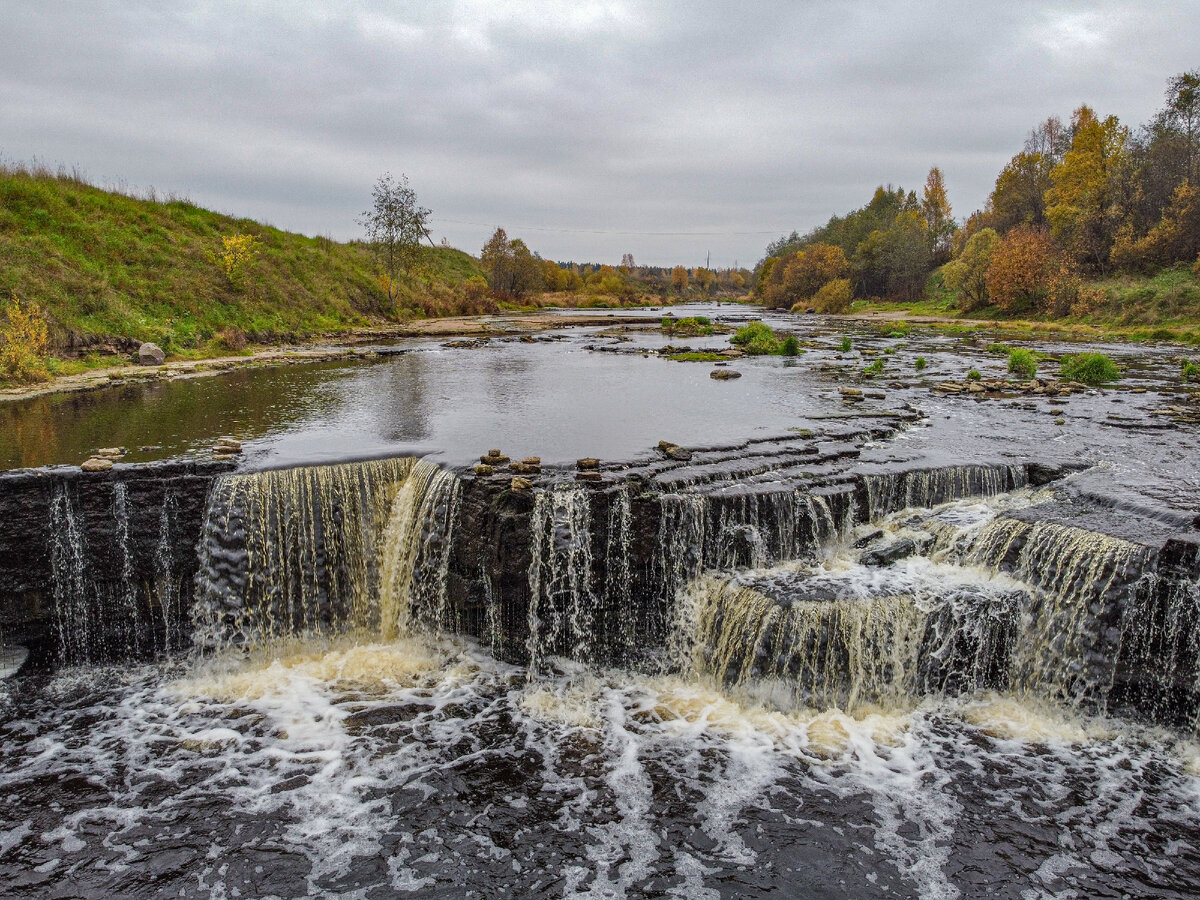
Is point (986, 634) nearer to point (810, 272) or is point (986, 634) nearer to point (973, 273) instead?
point (973, 273)

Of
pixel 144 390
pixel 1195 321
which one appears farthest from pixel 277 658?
pixel 1195 321

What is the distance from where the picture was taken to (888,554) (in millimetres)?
9797

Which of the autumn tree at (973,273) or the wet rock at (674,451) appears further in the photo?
the autumn tree at (973,273)

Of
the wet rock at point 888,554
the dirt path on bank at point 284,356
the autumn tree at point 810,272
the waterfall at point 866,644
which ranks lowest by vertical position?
the waterfall at point 866,644

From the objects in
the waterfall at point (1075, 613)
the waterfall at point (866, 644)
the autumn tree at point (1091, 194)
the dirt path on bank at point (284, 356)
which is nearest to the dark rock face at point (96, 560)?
the waterfall at point (866, 644)

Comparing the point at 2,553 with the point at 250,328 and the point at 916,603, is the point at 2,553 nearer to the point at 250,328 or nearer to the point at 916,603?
the point at 916,603

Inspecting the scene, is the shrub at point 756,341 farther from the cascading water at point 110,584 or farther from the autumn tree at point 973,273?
the autumn tree at point 973,273

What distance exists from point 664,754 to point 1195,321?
4162cm

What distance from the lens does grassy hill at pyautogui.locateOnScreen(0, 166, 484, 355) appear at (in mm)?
23797

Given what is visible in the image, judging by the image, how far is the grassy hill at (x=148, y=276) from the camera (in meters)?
23.8

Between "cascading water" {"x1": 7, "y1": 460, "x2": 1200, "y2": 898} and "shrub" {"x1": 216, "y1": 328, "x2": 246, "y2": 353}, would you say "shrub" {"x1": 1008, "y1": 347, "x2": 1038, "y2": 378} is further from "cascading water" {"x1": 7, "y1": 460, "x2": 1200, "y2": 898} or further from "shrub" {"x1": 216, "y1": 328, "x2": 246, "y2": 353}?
"shrub" {"x1": 216, "y1": 328, "x2": 246, "y2": 353}

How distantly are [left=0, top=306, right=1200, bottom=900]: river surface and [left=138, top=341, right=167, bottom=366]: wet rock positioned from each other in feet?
37.7

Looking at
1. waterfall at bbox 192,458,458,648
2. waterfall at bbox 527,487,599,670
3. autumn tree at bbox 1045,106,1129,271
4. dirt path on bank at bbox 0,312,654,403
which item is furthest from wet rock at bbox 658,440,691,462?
autumn tree at bbox 1045,106,1129,271

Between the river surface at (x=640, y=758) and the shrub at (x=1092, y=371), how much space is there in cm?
894
